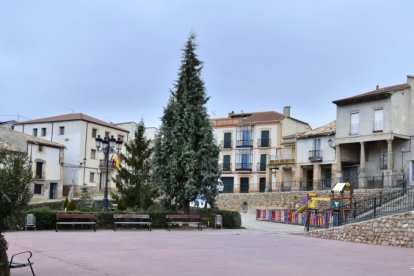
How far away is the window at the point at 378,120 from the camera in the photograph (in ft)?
133

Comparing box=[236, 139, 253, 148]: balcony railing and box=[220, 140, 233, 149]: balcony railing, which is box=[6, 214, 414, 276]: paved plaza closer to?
box=[236, 139, 253, 148]: balcony railing

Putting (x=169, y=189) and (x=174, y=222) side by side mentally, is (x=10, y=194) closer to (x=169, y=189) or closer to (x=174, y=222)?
(x=174, y=222)

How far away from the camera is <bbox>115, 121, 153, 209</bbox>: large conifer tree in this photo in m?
33.5

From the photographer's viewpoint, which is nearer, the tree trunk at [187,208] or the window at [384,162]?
the tree trunk at [187,208]

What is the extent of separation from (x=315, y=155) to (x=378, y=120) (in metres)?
10.3

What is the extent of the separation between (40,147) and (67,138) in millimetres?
8562

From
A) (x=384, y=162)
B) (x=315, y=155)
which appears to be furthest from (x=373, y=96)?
(x=315, y=155)

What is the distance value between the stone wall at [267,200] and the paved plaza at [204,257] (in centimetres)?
2231

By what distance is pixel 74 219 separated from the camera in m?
22.0

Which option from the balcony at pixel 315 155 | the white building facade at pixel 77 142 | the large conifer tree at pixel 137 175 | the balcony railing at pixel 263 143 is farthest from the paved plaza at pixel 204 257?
the balcony railing at pixel 263 143

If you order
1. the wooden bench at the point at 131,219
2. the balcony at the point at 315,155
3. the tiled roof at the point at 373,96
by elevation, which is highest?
the tiled roof at the point at 373,96

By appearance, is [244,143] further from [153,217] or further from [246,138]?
[153,217]

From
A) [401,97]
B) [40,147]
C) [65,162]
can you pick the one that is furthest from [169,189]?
[65,162]

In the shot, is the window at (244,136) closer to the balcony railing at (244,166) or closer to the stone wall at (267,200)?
the balcony railing at (244,166)
